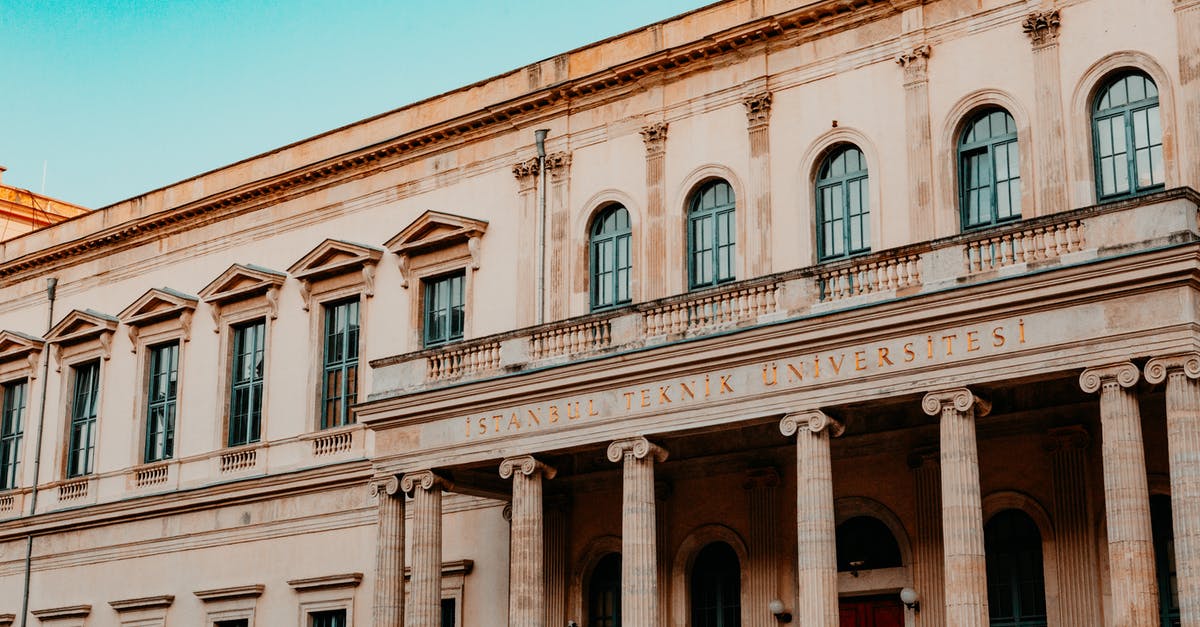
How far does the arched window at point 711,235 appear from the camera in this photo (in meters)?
25.8

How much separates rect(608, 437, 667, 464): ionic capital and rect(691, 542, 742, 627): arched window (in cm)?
331

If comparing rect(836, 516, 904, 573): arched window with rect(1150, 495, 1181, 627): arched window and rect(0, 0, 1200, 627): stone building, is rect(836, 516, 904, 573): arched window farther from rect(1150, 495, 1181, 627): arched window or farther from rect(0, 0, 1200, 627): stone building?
rect(1150, 495, 1181, 627): arched window

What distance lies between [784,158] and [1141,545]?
379 inches

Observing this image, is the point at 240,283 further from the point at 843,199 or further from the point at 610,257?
the point at 843,199

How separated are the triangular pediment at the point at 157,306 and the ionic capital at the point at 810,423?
16924mm

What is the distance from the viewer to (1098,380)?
18.3 m

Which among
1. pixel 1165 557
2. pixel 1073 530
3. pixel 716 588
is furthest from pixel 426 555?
pixel 1165 557

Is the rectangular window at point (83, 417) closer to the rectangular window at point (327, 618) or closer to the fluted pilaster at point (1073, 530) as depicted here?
the rectangular window at point (327, 618)

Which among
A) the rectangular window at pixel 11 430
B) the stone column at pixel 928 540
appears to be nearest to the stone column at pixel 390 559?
the stone column at pixel 928 540

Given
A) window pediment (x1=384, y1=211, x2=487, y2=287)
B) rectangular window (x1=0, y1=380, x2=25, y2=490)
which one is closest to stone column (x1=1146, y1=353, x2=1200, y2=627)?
window pediment (x1=384, y1=211, x2=487, y2=287)

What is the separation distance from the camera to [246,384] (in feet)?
106

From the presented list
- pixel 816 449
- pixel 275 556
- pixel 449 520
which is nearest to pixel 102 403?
pixel 275 556

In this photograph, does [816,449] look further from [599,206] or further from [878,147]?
[599,206]

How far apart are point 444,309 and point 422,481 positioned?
5.71 meters
